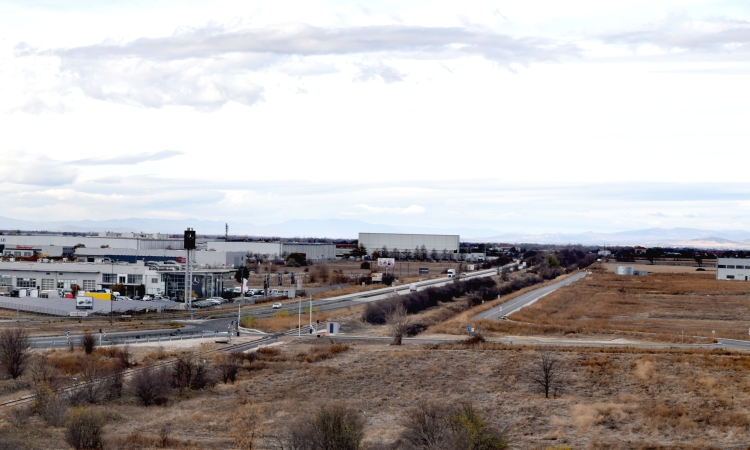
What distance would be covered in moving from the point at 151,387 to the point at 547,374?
2404 cm

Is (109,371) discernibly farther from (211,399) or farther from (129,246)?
(129,246)

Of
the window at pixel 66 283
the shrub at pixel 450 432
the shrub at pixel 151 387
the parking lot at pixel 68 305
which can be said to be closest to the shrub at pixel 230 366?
the shrub at pixel 151 387

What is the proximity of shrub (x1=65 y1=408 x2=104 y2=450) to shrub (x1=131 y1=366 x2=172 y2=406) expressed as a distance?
11.5 metres

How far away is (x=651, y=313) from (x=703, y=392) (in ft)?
161

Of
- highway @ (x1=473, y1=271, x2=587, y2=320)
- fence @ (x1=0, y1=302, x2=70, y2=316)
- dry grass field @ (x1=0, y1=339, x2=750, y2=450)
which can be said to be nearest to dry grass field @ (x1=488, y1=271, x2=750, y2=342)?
highway @ (x1=473, y1=271, x2=587, y2=320)

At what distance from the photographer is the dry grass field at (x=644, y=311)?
68125 mm

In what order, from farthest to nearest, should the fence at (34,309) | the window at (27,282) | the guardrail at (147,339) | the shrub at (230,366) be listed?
the window at (27,282)
the fence at (34,309)
the guardrail at (147,339)
the shrub at (230,366)

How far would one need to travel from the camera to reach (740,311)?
8900 centimetres

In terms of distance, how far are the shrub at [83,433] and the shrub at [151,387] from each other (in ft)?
37.6

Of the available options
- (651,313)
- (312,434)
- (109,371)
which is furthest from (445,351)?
(651,313)

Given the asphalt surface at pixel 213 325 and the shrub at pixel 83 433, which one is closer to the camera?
the shrub at pixel 83 433

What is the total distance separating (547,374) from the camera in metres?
44.2

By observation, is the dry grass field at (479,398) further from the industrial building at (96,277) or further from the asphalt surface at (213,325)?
the industrial building at (96,277)

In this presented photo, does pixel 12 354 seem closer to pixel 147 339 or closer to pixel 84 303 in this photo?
pixel 147 339
